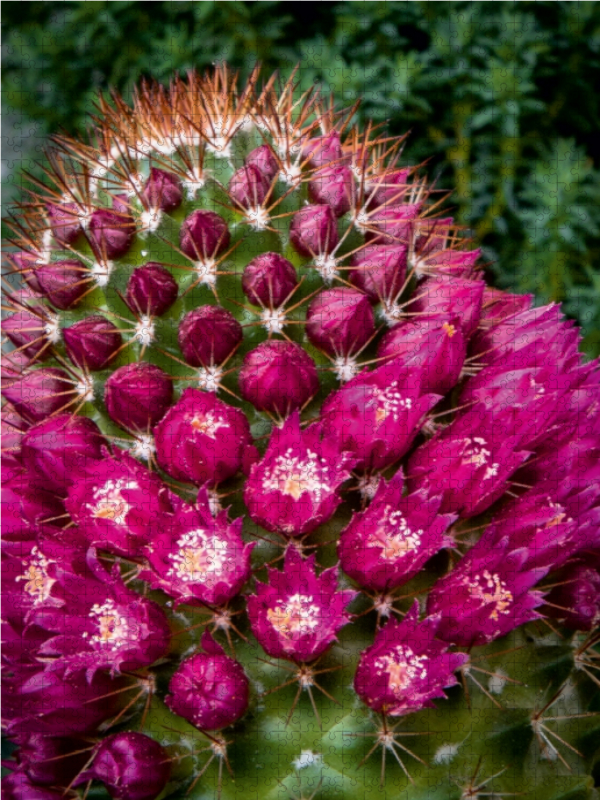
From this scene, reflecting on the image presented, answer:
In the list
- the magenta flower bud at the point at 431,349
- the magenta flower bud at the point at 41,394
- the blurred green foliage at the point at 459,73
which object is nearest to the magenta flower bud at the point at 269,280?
the magenta flower bud at the point at 431,349

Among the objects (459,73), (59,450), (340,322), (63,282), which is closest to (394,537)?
(340,322)

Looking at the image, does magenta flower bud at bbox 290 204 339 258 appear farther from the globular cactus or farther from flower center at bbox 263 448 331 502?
flower center at bbox 263 448 331 502

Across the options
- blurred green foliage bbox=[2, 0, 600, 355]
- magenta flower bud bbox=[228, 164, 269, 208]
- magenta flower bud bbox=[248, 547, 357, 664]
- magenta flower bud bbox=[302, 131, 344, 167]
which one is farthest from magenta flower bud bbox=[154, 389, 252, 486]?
blurred green foliage bbox=[2, 0, 600, 355]

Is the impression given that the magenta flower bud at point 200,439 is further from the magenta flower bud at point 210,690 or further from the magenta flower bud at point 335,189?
the magenta flower bud at point 335,189

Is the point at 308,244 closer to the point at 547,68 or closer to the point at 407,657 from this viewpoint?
the point at 407,657

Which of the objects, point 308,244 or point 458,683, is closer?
point 458,683

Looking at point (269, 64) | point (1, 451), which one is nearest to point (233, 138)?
point (1, 451)
